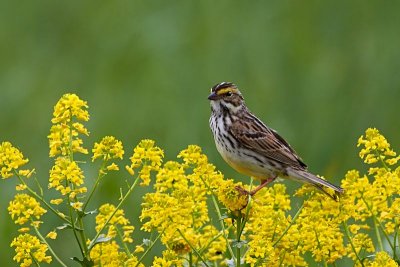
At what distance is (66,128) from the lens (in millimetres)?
5191

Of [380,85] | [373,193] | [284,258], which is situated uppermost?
[380,85]

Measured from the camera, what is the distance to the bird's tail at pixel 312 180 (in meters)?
5.23

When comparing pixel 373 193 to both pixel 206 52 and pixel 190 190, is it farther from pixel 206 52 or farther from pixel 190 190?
pixel 206 52

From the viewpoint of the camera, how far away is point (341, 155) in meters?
8.04

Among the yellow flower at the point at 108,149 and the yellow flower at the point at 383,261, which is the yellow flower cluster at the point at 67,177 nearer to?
the yellow flower at the point at 108,149

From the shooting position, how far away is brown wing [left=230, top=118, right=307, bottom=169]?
6.52m

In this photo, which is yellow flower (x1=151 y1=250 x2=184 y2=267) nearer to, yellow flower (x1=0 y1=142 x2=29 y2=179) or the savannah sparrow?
yellow flower (x1=0 y1=142 x2=29 y2=179)

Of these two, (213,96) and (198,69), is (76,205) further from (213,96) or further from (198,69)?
(198,69)

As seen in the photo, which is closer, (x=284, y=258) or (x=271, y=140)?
(x=284, y=258)

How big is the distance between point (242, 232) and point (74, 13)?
18.0 feet

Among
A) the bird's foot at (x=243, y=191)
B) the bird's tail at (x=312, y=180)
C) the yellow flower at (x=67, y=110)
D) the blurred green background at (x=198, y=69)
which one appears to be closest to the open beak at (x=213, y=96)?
the bird's tail at (x=312, y=180)

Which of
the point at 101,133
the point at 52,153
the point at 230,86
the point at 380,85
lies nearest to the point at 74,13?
the point at 101,133

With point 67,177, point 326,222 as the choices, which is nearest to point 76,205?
point 67,177

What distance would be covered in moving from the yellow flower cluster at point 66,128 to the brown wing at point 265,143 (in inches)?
63.1
